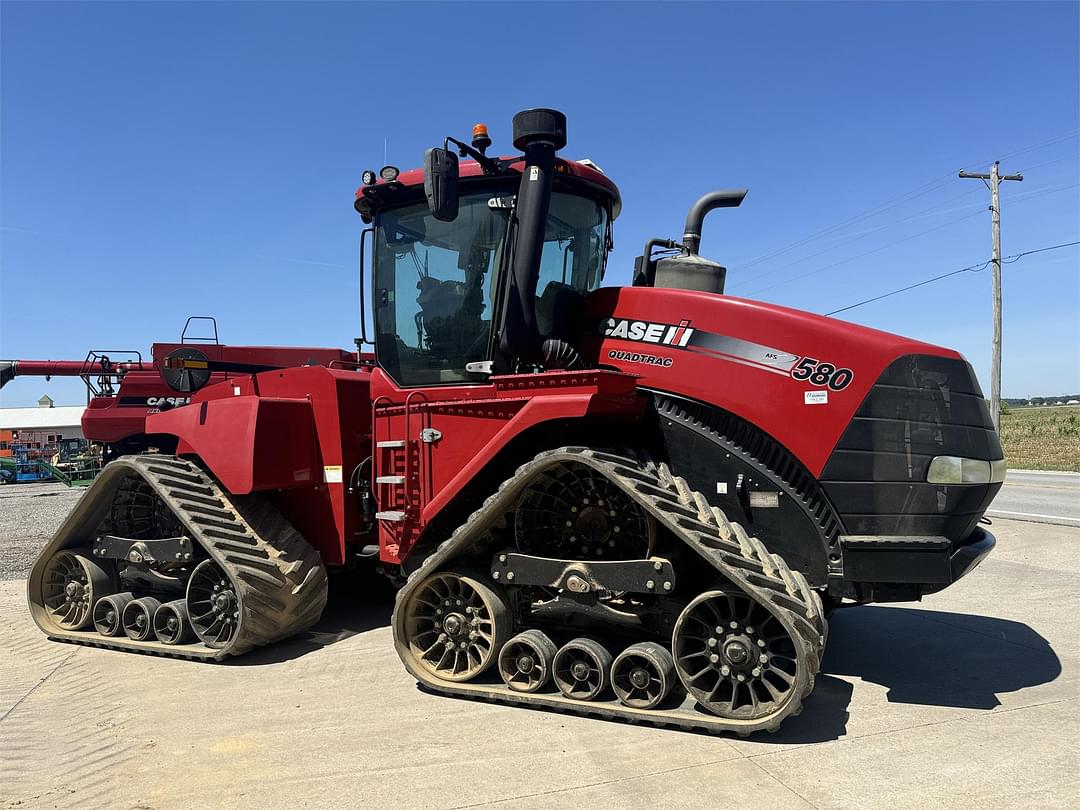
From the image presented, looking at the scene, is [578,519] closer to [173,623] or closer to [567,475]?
[567,475]

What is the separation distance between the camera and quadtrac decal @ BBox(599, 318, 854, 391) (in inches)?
171

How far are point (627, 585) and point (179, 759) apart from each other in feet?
8.18

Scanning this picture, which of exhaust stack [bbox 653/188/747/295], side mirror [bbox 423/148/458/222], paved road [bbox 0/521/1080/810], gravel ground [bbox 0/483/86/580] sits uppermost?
side mirror [bbox 423/148/458/222]

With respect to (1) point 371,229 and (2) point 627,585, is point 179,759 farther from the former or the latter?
(1) point 371,229

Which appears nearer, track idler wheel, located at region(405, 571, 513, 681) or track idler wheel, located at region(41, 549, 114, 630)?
track idler wheel, located at region(405, 571, 513, 681)

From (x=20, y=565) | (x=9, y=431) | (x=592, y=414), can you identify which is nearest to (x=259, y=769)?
(x=592, y=414)

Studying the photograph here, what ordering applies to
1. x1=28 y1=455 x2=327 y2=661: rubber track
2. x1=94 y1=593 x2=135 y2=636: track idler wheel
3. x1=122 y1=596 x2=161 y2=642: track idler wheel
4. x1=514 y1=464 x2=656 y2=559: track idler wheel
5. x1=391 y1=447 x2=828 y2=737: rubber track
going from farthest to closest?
x1=94 y1=593 x2=135 y2=636: track idler wheel, x1=122 y1=596 x2=161 y2=642: track idler wheel, x1=28 y1=455 x2=327 y2=661: rubber track, x1=514 y1=464 x2=656 y2=559: track idler wheel, x1=391 y1=447 x2=828 y2=737: rubber track

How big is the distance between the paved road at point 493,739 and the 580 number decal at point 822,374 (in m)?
1.86

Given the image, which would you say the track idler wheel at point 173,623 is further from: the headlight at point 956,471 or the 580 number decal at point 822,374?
the headlight at point 956,471

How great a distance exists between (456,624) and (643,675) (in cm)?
124

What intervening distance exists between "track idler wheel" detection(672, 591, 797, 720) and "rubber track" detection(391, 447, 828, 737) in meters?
0.09

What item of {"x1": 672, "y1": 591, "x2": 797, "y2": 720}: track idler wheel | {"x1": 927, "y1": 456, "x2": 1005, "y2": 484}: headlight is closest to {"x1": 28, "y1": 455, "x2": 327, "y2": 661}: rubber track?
{"x1": 672, "y1": 591, "x2": 797, "y2": 720}: track idler wheel

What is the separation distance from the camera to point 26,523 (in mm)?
15625

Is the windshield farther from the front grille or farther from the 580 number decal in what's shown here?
the front grille
